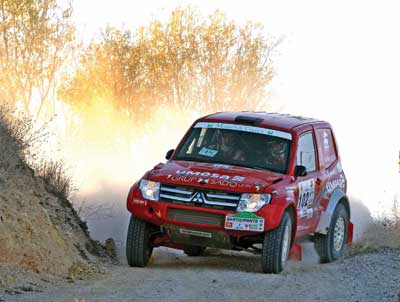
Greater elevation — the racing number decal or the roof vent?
the roof vent

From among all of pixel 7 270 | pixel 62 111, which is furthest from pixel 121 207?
pixel 62 111

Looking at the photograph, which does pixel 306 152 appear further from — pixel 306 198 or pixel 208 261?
pixel 208 261

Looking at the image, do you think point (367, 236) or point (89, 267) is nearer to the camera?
point (89, 267)

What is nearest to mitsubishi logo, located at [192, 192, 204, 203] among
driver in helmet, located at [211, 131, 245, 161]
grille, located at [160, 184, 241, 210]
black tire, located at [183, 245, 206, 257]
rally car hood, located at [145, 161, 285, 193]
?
grille, located at [160, 184, 241, 210]

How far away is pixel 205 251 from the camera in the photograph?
13.2 meters

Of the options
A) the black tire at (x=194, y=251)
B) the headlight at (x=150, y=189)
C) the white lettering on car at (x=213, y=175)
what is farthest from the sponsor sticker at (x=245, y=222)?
the black tire at (x=194, y=251)

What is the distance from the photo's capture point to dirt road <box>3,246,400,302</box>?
871cm

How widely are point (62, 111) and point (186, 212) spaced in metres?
39.4

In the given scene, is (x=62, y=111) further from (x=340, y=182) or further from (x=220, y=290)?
(x=220, y=290)

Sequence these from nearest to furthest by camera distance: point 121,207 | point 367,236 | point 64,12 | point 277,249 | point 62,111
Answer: point 277,249 < point 367,236 < point 121,207 < point 64,12 < point 62,111

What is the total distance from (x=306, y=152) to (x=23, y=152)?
420 centimetres

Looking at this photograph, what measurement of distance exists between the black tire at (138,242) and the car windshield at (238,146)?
1.20m

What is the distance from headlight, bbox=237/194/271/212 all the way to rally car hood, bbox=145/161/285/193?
70 mm

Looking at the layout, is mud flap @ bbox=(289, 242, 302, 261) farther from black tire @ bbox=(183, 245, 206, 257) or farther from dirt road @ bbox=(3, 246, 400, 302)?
black tire @ bbox=(183, 245, 206, 257)
